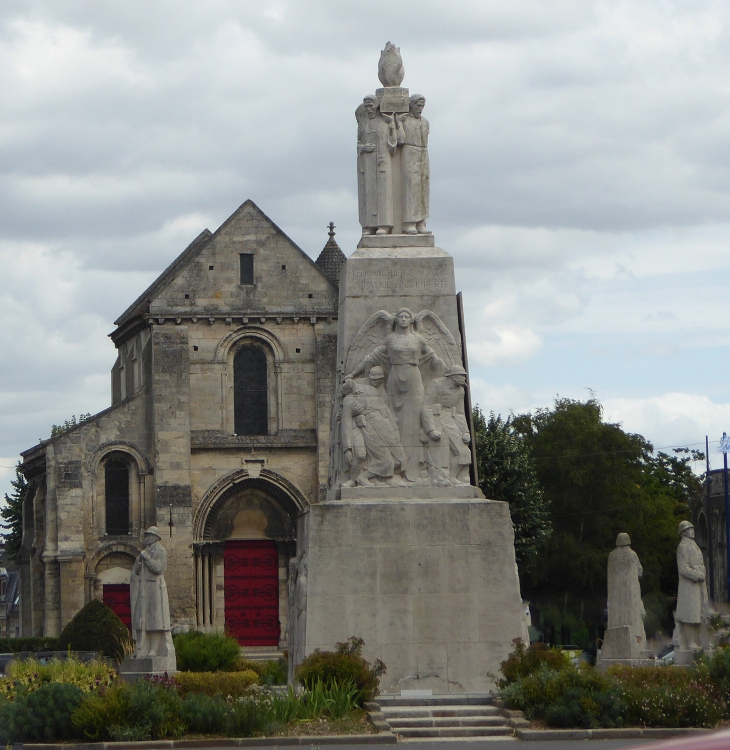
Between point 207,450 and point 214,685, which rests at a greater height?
point 207,450

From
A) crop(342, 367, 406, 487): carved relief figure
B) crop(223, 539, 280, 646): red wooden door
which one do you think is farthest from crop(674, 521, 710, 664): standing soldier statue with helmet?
crop(223, 539, 280, 646): red wooden door

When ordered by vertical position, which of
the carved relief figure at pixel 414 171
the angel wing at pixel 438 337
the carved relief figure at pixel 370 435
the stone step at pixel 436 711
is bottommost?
the stone step at pixel 436 711

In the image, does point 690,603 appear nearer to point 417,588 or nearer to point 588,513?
point 417,588

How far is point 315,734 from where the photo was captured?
716 inches

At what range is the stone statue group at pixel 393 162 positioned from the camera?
23062mm

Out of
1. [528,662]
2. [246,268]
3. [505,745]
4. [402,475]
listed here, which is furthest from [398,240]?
[246,268]

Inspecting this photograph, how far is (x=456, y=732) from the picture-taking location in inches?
746

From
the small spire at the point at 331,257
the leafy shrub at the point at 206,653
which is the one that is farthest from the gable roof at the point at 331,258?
the leafy shrub at the point at 206,653

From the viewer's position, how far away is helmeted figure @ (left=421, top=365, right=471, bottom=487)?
22.0 m

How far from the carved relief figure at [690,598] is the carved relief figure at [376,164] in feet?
22.9

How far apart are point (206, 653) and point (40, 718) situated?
18179mm

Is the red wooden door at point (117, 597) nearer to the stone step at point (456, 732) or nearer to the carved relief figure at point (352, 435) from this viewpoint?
the carved relief figure at point (352, 435)

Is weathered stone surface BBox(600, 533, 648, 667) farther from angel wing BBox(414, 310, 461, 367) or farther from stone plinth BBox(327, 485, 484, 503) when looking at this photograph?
angel wing BBox(414, 310, 461, 367)

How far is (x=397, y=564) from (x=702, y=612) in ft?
21.2
